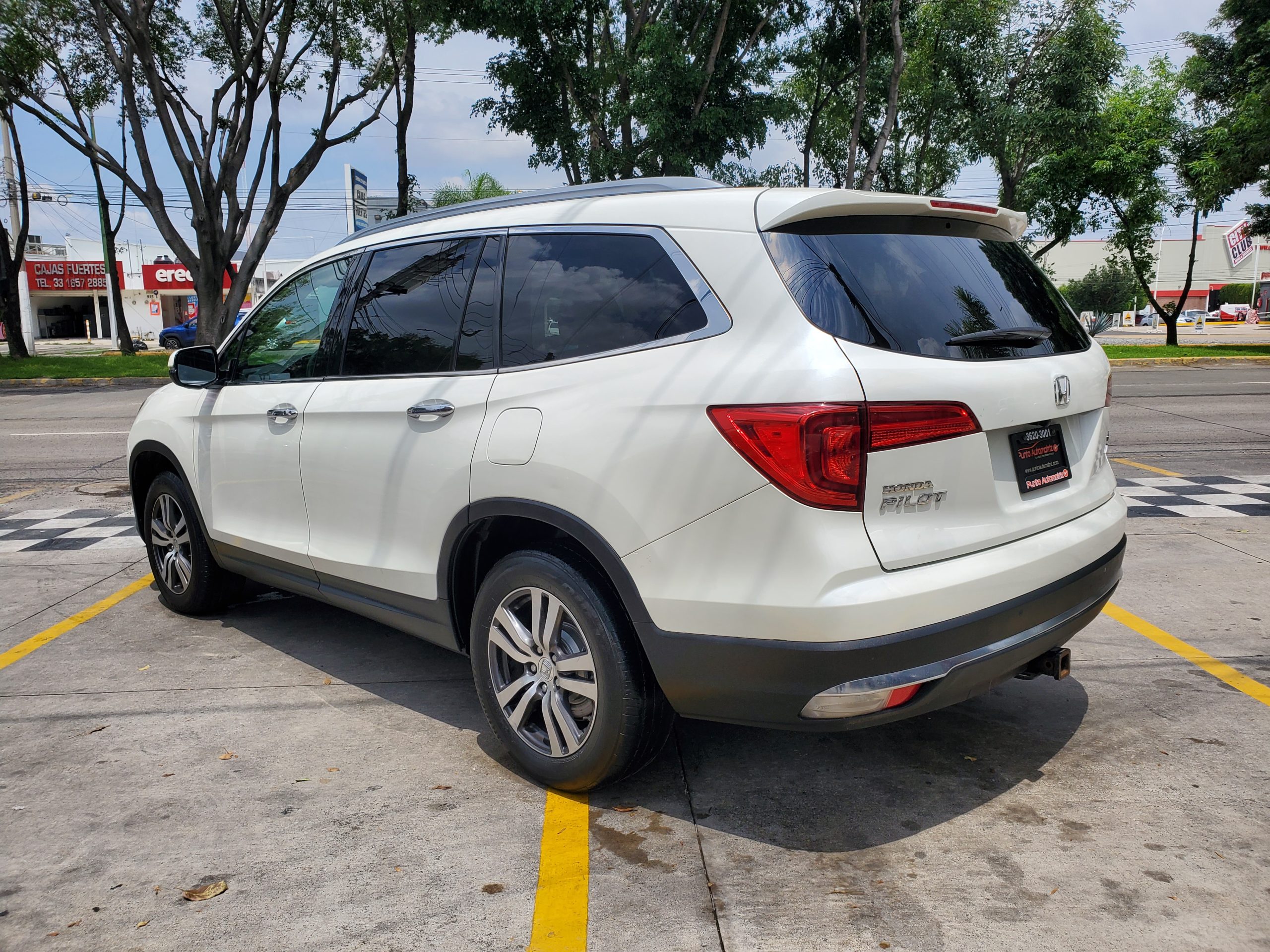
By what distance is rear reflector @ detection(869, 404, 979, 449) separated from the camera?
2635mm

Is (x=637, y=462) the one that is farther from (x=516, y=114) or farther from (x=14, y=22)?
(x=14, y=22)

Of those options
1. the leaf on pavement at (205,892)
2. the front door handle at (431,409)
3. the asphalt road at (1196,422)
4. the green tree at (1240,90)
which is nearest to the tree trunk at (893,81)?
the asphalt road at (1196,422)

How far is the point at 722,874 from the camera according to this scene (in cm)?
286

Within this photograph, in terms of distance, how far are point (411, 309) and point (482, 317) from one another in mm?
466

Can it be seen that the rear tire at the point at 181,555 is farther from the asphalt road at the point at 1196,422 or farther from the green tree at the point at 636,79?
the green tree at the point at 636,79

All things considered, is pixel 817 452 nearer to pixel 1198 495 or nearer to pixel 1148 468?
pixel 1198 495

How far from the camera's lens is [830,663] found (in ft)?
8.65

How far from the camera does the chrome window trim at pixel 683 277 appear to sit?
2.89 meters

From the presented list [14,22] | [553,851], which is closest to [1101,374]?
[553,851]

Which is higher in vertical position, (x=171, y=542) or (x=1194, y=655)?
(x=171, y=542)

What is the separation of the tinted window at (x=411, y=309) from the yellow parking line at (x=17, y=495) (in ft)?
20.4

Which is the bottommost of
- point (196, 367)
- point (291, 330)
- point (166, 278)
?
point (196, 367)

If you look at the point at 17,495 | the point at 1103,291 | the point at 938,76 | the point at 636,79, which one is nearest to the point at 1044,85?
the point at 938,76

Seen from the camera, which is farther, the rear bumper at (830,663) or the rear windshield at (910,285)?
the rear windshield at (910,285)
